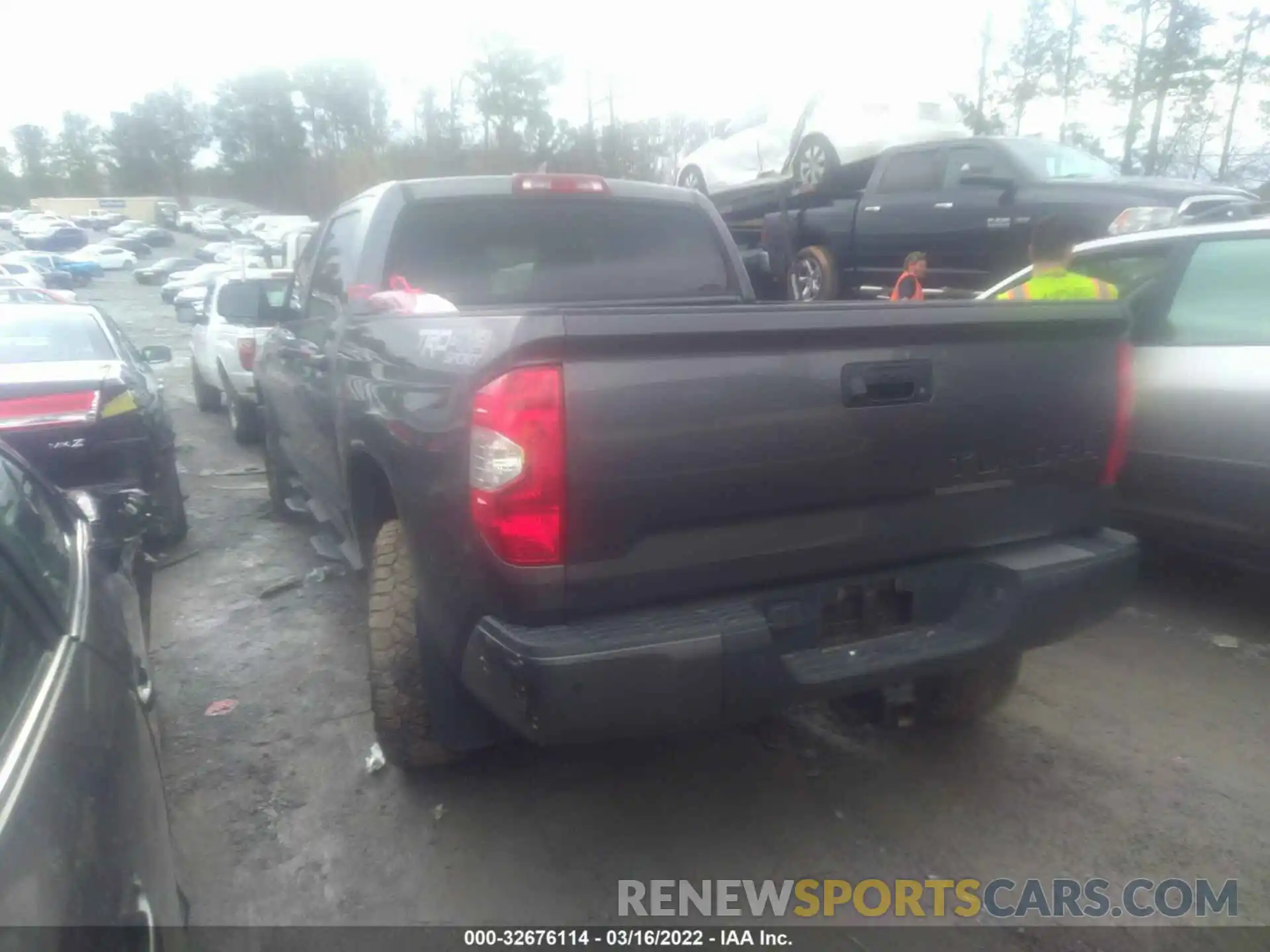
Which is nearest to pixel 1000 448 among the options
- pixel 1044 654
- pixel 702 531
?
pixel 702 531

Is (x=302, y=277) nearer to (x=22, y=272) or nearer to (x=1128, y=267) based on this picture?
(x=1128, y=267)

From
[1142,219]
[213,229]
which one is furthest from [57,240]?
[1142,219]

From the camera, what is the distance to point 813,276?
10.6 m

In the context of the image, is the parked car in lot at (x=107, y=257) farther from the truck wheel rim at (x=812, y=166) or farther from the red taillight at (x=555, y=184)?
the red taillight at (x=555, y=184)

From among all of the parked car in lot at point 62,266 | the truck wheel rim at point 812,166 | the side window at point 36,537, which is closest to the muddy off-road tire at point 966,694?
the side window at point 36,537

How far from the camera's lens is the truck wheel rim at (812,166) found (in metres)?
10.6

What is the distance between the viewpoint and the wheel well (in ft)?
11.6

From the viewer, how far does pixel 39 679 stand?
6.08ft

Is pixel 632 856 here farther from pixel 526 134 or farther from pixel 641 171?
pixel 526 134

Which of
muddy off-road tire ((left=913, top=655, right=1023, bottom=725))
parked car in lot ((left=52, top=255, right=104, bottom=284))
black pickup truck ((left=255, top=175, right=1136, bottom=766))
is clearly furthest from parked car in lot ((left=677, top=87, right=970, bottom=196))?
parked car in lot ((left=52, top=255, right=104, bottom=284))

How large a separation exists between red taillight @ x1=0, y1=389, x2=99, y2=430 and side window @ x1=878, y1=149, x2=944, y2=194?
7193mm

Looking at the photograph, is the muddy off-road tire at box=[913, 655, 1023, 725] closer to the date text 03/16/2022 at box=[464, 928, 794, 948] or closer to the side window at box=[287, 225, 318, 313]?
the date text 03/16/2022 at box=[464, 928, 794, 948]

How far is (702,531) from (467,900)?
1.30m

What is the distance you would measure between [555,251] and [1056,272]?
111 inches
